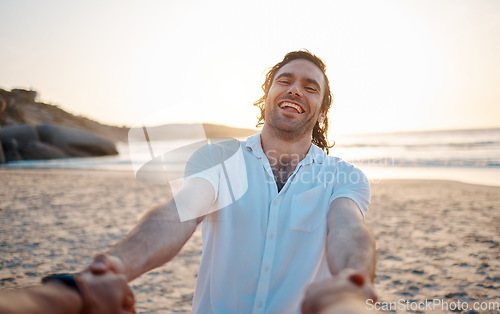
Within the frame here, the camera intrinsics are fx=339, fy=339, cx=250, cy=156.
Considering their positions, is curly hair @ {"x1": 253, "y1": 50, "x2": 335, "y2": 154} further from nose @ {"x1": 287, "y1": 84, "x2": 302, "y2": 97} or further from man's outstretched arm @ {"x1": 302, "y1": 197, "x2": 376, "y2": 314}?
man's outstretched arm @ {"x1": 302, "y1": 197, "x2": 376, "y2": 314}

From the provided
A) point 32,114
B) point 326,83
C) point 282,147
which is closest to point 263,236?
point 282,147

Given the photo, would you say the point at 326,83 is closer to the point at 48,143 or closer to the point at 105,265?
the point at 105,265

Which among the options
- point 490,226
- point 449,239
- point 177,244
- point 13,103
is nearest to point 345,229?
point 177,244

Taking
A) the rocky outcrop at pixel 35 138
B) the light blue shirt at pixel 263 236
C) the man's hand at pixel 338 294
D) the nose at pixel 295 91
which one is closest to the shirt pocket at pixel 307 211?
the light blue shirt at pixel 263 236

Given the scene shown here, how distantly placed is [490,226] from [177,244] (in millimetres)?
6861

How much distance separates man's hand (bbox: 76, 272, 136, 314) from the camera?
1.14 metres

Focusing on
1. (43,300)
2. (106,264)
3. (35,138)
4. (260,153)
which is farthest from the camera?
(35,138)

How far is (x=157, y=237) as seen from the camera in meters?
1.65

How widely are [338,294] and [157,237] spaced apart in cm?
90

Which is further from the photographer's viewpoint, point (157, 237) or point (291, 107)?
point (291, 107)

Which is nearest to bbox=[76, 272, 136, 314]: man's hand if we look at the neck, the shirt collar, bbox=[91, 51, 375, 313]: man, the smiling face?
bbox=[91, 51, 375, 313]: man

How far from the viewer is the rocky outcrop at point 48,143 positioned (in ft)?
70.6

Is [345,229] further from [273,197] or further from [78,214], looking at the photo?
[78,214]

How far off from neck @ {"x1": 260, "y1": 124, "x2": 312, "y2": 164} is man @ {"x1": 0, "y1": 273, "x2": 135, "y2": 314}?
4.74ft
